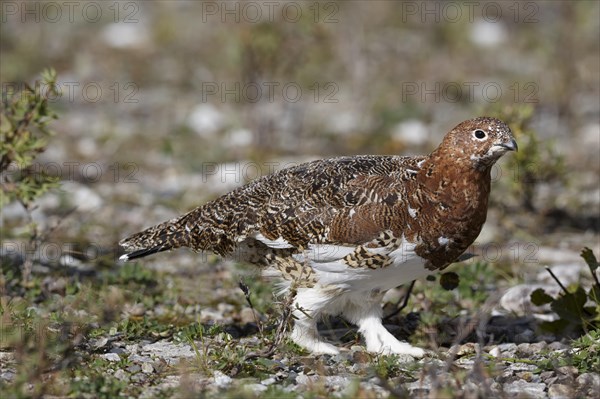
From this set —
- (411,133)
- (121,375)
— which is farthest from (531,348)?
(411,133)

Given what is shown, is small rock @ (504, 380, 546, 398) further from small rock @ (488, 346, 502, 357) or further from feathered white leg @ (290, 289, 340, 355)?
feathered white leg @ (290, 289, 340, 355)

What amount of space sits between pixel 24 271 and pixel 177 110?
5.66 metres

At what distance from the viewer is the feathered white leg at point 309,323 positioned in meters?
5.13

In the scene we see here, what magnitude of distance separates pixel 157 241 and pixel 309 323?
3.39 feet

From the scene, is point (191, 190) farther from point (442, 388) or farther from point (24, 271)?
point (442, 388)

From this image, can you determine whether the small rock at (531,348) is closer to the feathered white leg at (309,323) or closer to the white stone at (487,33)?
the feathered white leg at (309,323)

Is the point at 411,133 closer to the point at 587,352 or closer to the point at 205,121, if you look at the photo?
the point at 205,121

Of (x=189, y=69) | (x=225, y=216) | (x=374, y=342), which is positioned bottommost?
(x=374, y=342)

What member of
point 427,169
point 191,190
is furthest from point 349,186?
point 191,190

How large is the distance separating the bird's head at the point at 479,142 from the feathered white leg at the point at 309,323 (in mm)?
1092

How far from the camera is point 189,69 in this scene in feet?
42.1

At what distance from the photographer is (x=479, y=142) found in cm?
490

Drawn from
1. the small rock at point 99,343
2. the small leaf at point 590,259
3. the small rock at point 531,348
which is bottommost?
the small rock at point 531,348

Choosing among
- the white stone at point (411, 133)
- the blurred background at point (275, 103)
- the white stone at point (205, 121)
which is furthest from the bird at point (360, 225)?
→ the white stone at point (205, 121)
